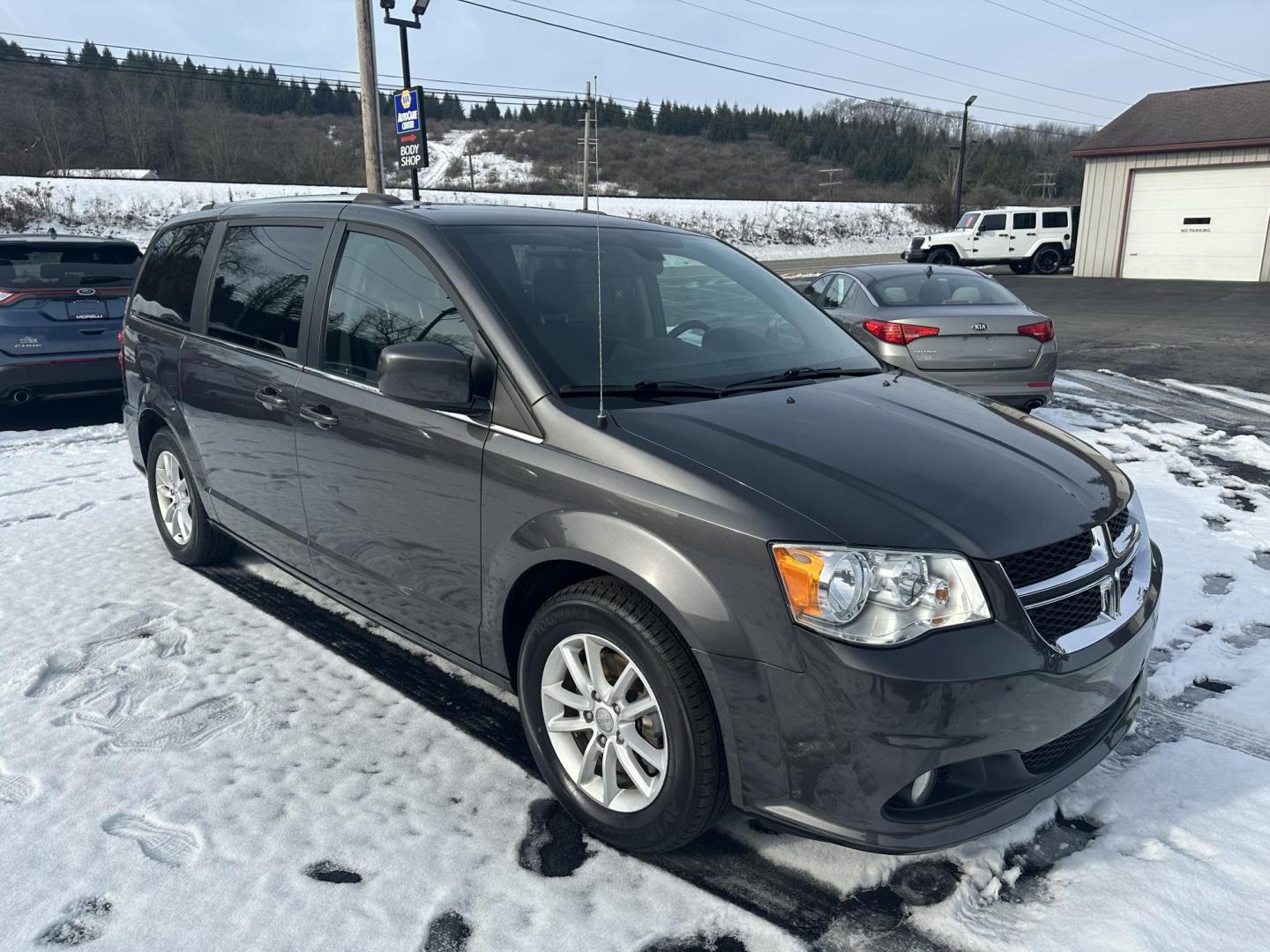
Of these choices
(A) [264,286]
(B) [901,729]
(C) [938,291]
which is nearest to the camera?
(B) [901,729]

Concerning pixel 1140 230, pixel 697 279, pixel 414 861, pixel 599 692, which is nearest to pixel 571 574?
pixel 599 692

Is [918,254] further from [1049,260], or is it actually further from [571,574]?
[571,574]

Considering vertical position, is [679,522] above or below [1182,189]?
below

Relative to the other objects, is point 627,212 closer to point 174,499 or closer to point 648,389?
point 174,499

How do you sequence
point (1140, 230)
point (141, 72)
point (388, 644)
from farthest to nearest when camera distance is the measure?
1. point (141, 72)
2. point (1140, 230)
3. point (388, 644)

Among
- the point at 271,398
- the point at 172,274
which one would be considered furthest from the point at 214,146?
the point at 271,398

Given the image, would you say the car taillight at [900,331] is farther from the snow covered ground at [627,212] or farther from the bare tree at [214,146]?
the bare tree at [214,146]

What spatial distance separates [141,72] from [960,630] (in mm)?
75110

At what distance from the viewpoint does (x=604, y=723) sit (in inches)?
102

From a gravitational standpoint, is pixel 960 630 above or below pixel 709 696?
above

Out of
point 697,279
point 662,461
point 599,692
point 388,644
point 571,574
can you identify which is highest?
point 697,279

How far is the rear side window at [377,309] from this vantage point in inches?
121

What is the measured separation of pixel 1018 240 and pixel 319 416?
3057 cm

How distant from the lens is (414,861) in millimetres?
2543
